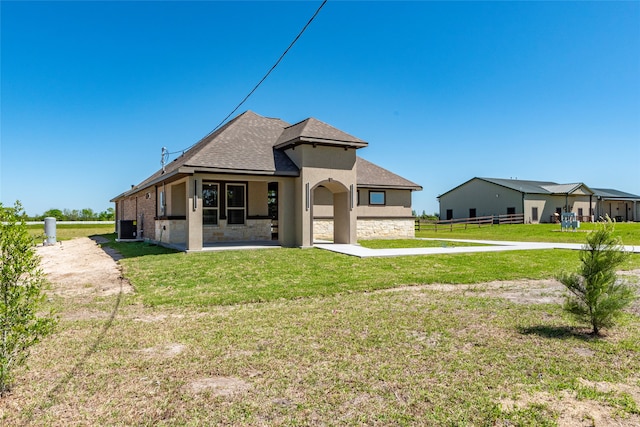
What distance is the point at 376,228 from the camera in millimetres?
22359

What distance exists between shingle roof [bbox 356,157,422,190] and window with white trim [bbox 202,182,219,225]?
8.18 metres

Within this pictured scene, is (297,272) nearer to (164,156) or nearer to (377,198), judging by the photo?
(164,156)

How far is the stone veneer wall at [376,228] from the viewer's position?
21438 millimetres

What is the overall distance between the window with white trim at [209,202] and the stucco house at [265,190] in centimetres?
4

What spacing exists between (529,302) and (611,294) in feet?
6.99

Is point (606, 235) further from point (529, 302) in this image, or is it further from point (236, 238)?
point (236, 238)

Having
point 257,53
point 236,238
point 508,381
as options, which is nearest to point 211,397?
point 508,381

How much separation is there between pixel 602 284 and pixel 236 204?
15.2 metres

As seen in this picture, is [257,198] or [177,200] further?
[257,198]

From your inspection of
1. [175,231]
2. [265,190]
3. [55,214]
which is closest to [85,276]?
[175,231]

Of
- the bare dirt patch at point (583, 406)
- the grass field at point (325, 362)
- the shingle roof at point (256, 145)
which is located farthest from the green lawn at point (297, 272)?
the bare dirt patch at point (583, 406)

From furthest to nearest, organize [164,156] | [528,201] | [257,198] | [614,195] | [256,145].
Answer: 1. [614,195]
2. [528,201]
3. [164,156]
4. [257,198]
5. [256,145]

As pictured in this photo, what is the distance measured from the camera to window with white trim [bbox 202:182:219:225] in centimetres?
1752

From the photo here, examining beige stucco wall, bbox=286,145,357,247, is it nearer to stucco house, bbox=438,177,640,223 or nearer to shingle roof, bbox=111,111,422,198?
shingle roof, bbox=111,111,422,198
